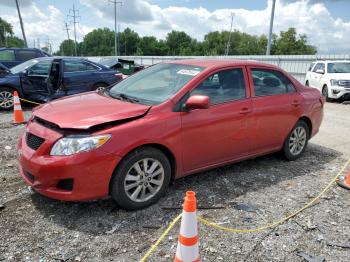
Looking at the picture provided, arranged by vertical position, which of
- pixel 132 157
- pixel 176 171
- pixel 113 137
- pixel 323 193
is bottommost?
pixel 323 193

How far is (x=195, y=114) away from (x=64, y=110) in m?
1.53

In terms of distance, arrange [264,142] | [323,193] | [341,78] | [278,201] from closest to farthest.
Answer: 1. [278,201]
2. [323,193]
3. [264,142]
4. [341,78]

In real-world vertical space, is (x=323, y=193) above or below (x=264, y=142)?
below

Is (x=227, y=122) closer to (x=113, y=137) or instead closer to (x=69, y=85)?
(x=113, y=137)

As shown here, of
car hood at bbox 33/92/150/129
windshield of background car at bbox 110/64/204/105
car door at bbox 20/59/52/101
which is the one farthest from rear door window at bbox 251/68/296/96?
car door at bbox 20/59/52/101

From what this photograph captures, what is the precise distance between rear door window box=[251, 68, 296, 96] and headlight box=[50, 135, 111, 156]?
8.28ft

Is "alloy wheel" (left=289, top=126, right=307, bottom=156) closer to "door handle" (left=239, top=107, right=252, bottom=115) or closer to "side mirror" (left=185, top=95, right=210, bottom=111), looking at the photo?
"door handle" (left=239, top=107, right=252, bottom=115)

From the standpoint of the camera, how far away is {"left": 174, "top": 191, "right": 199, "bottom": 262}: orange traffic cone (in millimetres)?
2414

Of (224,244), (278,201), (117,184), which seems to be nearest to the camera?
(224,244)

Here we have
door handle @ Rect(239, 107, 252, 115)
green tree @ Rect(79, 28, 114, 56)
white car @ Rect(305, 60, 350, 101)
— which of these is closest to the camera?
door handle @ Rect(239, 107, 252, 115)

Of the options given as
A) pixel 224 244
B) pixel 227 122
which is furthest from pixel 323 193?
pixel 224 244

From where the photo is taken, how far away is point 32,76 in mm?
9758

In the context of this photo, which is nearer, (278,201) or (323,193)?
(278,201)

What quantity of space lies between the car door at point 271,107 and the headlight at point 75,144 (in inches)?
92.1
